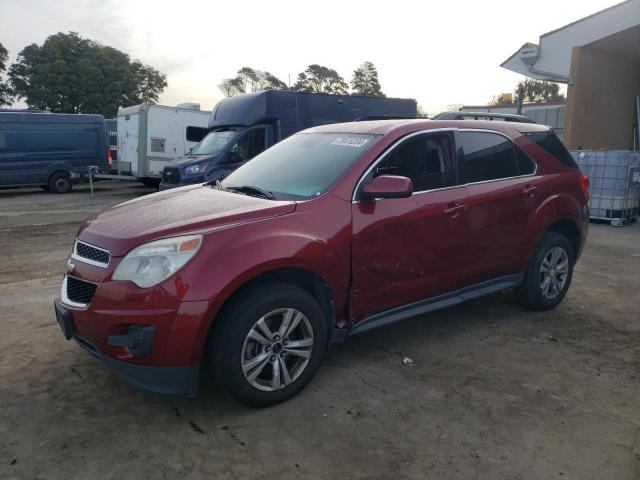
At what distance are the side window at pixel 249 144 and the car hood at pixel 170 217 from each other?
717 centimetres

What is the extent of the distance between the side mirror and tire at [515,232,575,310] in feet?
6.47

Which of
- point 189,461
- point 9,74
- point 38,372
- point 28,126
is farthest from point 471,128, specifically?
point 9,74

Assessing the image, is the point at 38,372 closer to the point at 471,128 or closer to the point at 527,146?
the point at 471,128

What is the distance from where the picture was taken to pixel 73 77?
4019 centimetres

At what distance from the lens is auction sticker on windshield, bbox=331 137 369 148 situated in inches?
153

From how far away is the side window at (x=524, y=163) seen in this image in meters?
4.70

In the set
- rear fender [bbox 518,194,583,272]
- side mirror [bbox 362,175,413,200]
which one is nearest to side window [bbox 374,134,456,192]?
side mirror [bbox 362,175,413,200]

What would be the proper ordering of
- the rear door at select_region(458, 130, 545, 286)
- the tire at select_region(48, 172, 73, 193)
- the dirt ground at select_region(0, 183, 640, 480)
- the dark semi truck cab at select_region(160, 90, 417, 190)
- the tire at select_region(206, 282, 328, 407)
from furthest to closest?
the tire at select_region(48, 172, 73, 193) → the dark semi truck cab at select_region(160, 90, 417, 190) → the rear door at select_region(458, 130, 545, 286) → the tire at select_region(206, 282, 328, 407) → the dirt ground at select_region(0, 183, 640, 480)

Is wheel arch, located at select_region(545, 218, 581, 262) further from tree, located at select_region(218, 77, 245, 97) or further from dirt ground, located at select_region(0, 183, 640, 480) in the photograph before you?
tree, located at select_region(218, 77, 245, 97)

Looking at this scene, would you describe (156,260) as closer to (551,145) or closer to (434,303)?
(434,303)

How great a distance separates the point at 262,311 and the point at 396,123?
6.07 ft

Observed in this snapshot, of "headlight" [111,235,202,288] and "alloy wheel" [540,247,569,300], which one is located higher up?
"headlight" [111,235,202,288]

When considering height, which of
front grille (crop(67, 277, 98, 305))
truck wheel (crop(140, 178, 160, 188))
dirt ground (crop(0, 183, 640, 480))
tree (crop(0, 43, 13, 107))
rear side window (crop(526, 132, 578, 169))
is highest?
tree (crop(0, 43, 13, 107))

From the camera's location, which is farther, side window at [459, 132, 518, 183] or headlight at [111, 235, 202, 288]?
side window at [459, 132, 518, 183]
